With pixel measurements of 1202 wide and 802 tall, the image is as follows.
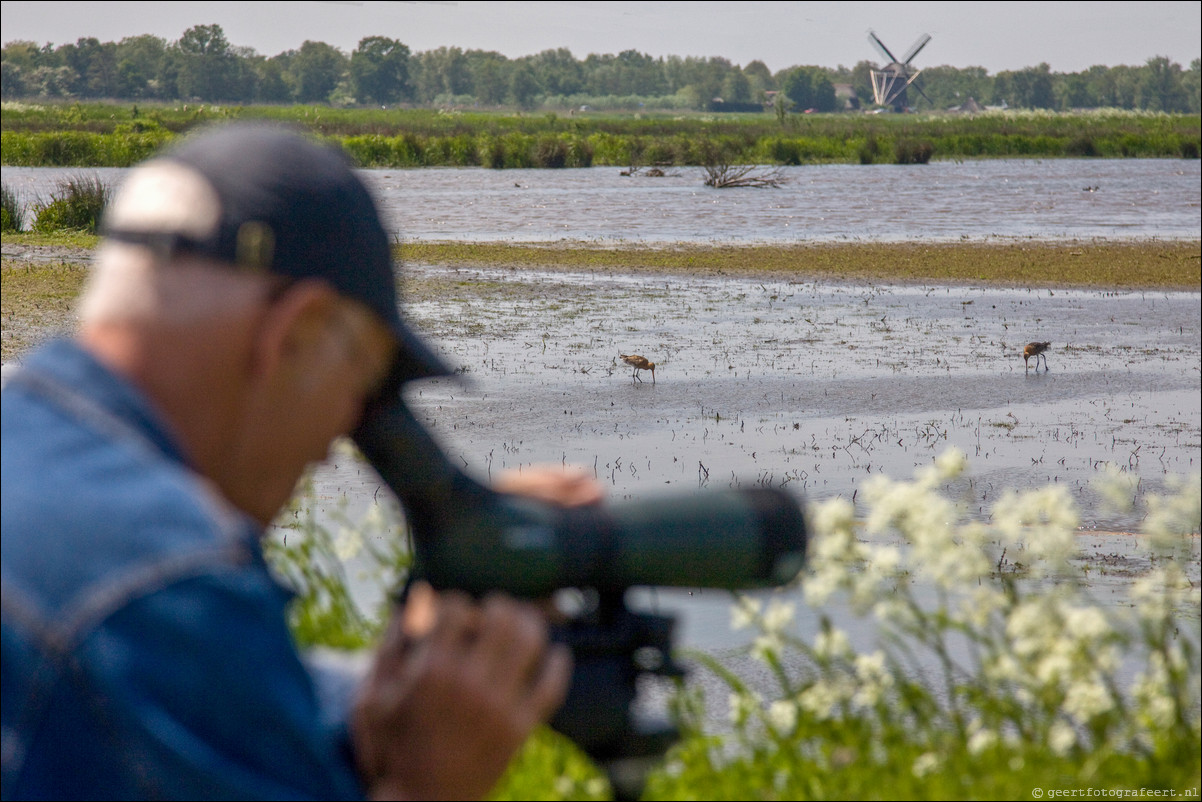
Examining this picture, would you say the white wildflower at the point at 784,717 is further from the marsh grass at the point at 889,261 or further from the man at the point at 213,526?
the marsh grass at the point at 889,261

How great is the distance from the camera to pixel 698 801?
2.83 m

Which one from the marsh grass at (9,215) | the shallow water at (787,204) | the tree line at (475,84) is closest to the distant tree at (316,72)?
the tree line at (475,84)

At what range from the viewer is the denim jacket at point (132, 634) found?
0.79 m

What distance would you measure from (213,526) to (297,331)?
192mm

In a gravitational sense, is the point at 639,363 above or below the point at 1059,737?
below

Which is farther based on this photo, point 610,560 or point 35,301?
point 35,301

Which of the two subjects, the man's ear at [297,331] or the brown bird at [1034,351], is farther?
the brown bird at [1034,351]

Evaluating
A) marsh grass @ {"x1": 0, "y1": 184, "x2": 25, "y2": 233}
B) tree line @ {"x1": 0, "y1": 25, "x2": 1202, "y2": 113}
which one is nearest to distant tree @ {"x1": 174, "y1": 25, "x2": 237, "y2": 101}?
tree line @ {"x1": 0, "y1": 25, "x2": 1202, "y2": 113}

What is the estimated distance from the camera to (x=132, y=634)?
0.79 meters

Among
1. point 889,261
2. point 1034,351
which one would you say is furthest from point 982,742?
point 889,261

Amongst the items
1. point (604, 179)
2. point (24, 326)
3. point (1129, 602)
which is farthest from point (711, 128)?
point (1129, 602)

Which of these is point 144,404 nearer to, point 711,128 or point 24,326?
point 24,326

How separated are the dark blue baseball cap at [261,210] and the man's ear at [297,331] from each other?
0.5 inches

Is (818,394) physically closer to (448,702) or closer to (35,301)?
(35,301)
